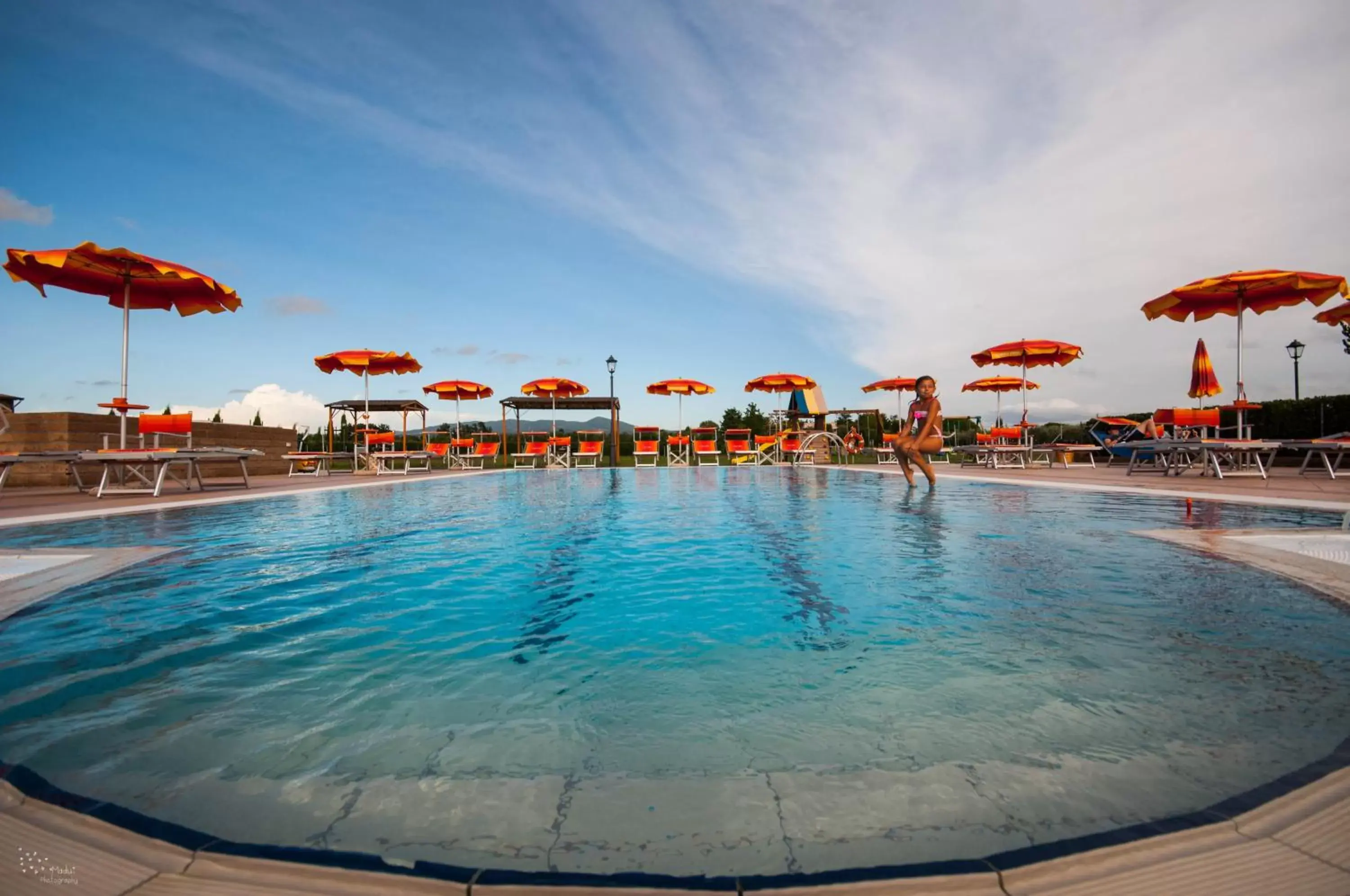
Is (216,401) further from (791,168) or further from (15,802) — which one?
(15,802)

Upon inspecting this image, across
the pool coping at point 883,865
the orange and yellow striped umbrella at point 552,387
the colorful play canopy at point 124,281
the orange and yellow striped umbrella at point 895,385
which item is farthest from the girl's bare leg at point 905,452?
Answer: the orange and yellow striped umbrella at point 552,387

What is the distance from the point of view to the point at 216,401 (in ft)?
62.5

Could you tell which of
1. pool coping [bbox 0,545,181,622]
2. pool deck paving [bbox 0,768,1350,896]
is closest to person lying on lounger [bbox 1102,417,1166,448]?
pool deck paving [bbox 0,768,1350,896]

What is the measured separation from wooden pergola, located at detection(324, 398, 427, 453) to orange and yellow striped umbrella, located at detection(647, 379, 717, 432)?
765 centimetres

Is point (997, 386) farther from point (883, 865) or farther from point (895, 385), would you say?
point (883, 865)

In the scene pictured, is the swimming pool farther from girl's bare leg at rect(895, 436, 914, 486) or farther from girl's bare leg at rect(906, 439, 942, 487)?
girl's bare leg at rect(895, 436, 914, 486)

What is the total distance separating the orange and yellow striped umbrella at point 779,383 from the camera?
63.0ft

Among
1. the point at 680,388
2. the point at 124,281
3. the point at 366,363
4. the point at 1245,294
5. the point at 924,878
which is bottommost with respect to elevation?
Answer: the point at 924,878

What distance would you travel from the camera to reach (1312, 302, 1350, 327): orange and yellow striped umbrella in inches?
432

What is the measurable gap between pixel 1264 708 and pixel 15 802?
3563 millimetres

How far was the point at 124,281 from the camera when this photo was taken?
350 inches

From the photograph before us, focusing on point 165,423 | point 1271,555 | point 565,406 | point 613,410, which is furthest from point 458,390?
point 1271,555

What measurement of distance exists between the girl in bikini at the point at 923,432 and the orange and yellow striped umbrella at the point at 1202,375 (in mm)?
7877

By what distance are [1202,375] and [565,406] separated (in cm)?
1865
